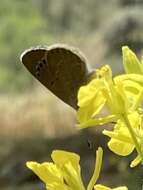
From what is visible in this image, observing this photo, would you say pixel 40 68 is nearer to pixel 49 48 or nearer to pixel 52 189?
pixel 49 48

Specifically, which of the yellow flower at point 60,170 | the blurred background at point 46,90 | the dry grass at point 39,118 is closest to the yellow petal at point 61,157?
the yellow flower at point 60,170

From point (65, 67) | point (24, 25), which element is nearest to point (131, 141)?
point (65, 67)

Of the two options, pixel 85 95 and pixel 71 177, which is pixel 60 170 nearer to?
pixel 71 177

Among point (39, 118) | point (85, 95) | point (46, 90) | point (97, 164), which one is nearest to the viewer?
point (85, 95)

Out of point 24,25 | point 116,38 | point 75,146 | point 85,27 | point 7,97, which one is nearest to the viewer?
point 75,146

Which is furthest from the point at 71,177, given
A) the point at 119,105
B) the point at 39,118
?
the point at 39,118
